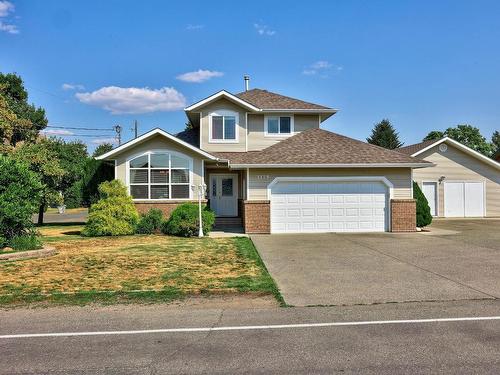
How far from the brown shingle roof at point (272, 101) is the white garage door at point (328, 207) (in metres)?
5.75

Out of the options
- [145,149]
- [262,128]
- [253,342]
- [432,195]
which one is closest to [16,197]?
[145,149]

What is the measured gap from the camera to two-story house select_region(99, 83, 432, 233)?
59.5ft

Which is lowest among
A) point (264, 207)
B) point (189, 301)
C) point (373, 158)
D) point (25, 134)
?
point (189, 301)

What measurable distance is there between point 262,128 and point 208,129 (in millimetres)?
2824

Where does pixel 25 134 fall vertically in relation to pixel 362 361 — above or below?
above

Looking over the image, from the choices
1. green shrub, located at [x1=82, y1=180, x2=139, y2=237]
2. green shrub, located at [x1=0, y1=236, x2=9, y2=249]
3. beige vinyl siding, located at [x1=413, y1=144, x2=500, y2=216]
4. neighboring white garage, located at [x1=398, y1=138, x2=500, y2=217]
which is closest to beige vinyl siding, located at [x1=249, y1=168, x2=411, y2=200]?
green shrub, located at [x1=82, y1=180, x2=139, y2=237]

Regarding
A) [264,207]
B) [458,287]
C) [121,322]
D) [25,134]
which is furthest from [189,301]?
[25,134]

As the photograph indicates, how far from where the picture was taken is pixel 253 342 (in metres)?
5.28

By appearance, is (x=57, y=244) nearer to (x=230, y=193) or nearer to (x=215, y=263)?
(x=215, y=263)

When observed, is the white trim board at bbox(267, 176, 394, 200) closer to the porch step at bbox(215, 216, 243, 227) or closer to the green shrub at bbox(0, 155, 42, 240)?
the porch step at bbox(215, 216, 243, 227)

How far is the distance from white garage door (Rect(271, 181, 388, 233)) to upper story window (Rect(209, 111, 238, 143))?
5123mm

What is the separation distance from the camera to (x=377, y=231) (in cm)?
1850

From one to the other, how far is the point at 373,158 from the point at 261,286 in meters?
11.7

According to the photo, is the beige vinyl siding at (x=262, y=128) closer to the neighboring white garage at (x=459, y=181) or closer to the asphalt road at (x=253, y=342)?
the neighboring white garage at (x=459, y=181)
